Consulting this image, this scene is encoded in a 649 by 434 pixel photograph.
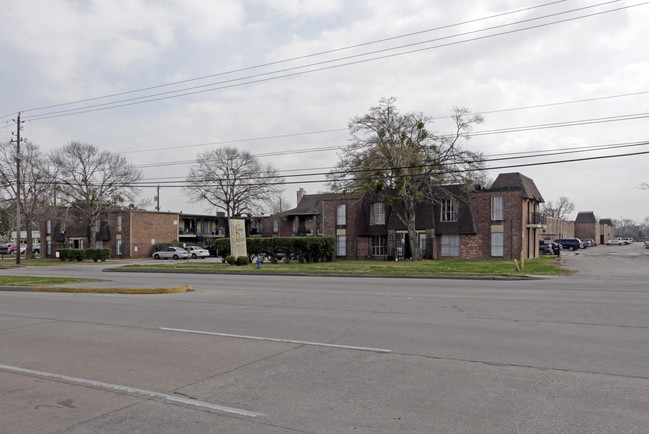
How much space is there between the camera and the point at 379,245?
45062mm

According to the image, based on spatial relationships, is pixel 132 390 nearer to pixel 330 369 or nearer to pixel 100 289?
pixel 330 369

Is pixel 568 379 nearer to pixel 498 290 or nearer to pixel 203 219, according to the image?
pixel 498 290

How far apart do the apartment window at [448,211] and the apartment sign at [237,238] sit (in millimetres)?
17173

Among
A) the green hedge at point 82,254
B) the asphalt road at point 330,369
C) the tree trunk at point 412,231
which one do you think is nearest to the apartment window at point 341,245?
the tree trunk at point 412,231

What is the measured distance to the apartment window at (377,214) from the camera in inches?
1775

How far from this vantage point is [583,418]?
5.00 m

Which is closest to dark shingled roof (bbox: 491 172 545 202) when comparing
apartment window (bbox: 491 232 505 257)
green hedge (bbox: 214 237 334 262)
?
apartment window (bbox: 491 232 505 257)

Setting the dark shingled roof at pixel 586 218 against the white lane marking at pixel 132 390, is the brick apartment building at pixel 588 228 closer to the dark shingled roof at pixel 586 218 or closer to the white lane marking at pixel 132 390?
the dark shingled roof at pixel 586 218

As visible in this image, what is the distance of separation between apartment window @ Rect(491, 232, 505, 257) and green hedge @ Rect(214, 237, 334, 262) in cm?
1339

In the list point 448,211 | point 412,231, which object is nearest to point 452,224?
point 448,211

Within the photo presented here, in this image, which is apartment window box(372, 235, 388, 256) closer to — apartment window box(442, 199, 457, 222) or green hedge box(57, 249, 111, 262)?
apartment window box(442, 199, 457, 222)

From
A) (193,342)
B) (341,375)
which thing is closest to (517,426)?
(341,375)

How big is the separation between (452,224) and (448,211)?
1.26m

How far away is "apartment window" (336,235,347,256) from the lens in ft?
152
